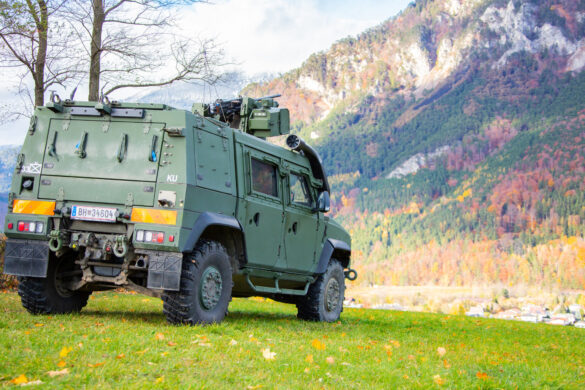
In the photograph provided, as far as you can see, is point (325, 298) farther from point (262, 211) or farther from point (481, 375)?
point (481, 375)

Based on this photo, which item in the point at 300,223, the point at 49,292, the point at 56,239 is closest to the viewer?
the point at 56,239

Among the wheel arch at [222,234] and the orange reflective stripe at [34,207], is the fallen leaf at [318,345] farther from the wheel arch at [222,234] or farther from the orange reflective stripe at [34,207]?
the orange reflective stripe at [34,207]

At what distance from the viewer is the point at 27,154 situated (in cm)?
734

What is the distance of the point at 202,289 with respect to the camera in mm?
7188

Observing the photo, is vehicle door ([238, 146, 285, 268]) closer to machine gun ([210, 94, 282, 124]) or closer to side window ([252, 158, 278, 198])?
side window ([252, 158, 278, 198])

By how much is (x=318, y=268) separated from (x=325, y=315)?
864 mm

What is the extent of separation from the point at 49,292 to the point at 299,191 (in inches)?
162

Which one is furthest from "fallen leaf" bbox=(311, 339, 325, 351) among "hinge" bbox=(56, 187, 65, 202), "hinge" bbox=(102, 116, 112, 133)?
"hinge" bbox=(102, 116, 112, 133)

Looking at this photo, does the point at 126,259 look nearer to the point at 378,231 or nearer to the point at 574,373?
the point at 574,373

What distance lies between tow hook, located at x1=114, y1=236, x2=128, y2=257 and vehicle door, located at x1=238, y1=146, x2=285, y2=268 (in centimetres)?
175

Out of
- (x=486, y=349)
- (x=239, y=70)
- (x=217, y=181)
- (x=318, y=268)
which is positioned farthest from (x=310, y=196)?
(x=239, y=70)

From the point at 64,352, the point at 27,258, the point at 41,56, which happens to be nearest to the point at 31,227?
the point at 27,258

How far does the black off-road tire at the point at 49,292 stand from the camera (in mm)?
7449

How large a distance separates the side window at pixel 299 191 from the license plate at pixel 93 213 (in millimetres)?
3434
